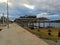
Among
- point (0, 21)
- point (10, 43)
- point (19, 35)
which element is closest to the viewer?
point (10, 43)

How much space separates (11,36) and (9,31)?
0.28 meters

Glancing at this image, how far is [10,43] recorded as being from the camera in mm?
3719

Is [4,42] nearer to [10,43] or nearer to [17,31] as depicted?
[10,43]

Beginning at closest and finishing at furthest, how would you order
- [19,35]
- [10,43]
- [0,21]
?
[10,43] < [19,35] < [0,21]

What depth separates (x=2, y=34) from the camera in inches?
159

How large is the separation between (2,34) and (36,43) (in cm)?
88

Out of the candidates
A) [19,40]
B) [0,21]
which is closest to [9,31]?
[19,40]

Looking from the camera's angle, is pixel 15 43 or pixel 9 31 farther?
pixel 9 31

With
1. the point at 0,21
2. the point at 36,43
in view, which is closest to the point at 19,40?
the point at 36,43

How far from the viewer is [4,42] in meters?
3.76

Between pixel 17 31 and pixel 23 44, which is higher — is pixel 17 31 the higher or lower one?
the higher one

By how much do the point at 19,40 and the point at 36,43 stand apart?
40 centimetres

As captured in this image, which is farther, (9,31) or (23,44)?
(9,31)

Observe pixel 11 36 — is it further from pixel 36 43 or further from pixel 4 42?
pixel 36 43
